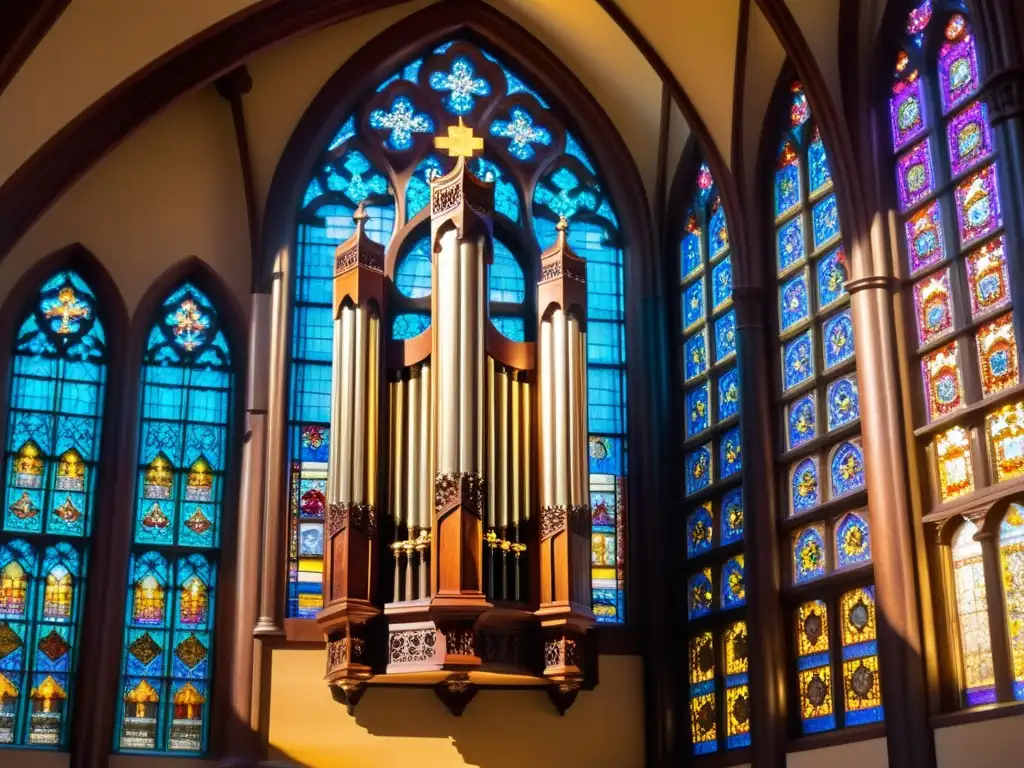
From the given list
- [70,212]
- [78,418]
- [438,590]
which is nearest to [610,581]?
[438,590]

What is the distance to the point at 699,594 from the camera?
12875mm

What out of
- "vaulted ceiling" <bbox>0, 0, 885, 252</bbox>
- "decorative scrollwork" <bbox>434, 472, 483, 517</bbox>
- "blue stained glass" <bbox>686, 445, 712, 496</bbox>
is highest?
"vaulted ceiling" <bbox>0, 0, 885, 252</bbox>

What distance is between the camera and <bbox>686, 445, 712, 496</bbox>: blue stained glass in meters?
13.1

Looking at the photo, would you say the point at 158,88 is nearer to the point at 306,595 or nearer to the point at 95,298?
the point at 95,298

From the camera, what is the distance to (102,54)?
12.1 metres

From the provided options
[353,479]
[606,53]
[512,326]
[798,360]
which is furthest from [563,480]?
[606,53]

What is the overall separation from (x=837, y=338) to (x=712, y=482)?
5.86 feet

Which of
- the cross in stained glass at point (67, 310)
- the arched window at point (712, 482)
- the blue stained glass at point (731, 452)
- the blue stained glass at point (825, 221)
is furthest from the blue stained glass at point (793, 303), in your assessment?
the cross in stained glass at point (67, 310)

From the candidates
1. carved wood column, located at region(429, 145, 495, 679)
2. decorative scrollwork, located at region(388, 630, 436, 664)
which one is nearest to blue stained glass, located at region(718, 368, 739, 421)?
carved wood column, located at region(429, 145, 495, 679)

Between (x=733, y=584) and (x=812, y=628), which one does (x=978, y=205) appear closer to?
(x=812, y=628)

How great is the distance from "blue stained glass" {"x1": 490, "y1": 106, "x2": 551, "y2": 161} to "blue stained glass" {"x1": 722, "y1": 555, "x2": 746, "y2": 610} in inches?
168

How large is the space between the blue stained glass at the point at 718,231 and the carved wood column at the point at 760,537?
91 cm

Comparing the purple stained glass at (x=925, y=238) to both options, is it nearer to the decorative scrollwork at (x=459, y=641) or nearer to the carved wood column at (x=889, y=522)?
the carved wood column at (x=889, y=522)

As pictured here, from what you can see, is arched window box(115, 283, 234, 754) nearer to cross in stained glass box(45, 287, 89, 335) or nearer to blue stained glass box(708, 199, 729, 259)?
cross in stained glass box(45, 287, 89, 335)
